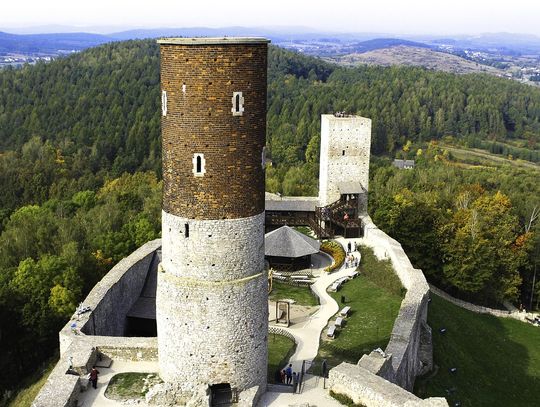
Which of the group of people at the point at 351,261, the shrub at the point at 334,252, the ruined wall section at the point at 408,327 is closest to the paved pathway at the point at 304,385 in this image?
the ruined wall section at the point at 408,327

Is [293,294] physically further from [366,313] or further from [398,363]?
[398,363]

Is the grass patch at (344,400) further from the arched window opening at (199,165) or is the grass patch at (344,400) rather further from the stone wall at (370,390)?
the arched window opening at (199,165)

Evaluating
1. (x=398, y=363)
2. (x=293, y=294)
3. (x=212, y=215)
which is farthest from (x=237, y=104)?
(x=293, y=294)

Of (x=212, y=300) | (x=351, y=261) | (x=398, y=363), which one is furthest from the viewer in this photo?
(x=351, y=261)

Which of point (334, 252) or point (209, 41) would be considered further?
point (334, 252)

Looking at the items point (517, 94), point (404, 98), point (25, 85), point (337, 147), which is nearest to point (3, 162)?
point (25, 85)
